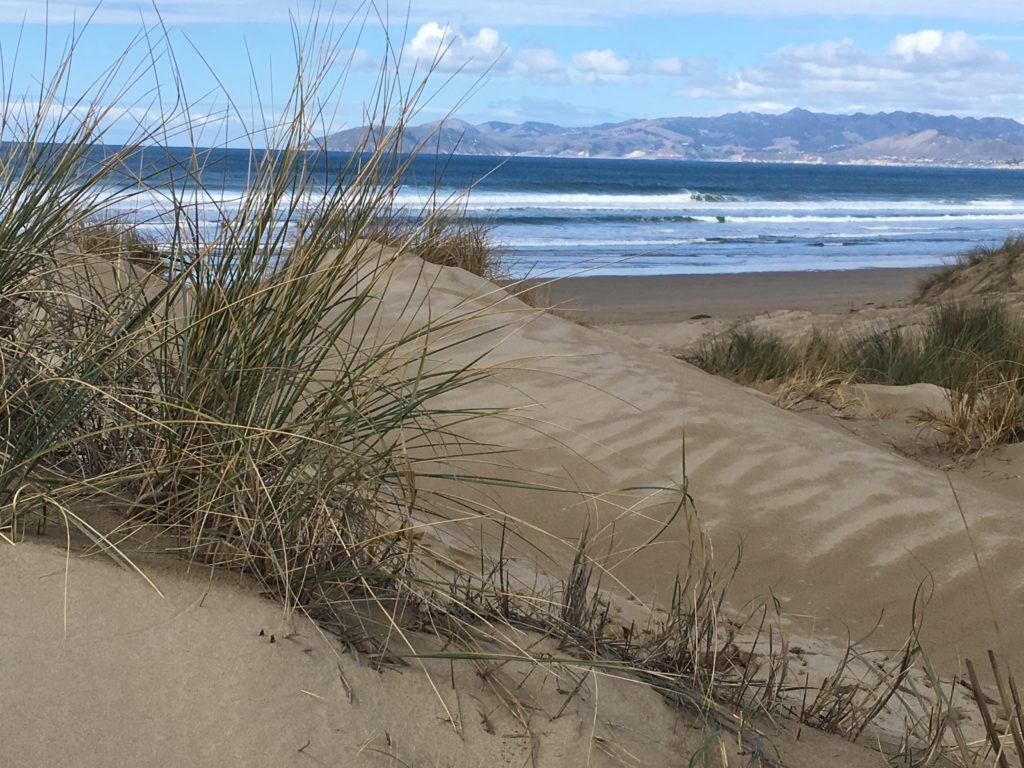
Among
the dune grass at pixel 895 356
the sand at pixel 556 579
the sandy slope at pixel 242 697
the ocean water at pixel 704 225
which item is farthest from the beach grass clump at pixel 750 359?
the sandy slope at pixel 242 697

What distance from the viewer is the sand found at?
1.65 meters

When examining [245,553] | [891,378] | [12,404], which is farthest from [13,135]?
[891,378]

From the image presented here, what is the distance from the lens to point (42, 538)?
1891 mm

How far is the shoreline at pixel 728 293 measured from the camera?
13.0m

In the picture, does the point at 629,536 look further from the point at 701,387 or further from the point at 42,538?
the point at 42,538

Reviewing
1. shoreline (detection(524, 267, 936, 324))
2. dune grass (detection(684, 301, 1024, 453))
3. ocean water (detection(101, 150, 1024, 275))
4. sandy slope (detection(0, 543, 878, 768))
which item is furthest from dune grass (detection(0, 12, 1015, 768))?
shoreline (detection(524, 267, 936, 324))

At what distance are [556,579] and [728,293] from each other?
12525 millimetres

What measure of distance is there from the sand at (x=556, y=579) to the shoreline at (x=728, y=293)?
721cm

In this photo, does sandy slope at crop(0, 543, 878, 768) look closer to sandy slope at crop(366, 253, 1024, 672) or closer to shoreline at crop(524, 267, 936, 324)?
sandy slope at crop(366, 253, 1024, 672)

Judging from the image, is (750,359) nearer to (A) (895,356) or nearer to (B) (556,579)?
(A) (895,356)

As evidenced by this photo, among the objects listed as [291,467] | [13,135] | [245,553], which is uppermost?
[13,135]

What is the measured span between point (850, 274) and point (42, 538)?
17.2m

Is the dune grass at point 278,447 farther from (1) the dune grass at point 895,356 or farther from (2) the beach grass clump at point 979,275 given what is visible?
(2) the beach grass clump at point 979,275

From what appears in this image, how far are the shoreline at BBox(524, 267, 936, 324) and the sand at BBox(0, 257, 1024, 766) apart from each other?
23.6 ft
